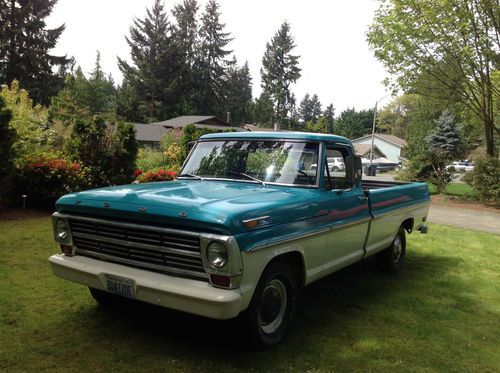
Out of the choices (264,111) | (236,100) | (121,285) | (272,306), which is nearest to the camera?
(121,285)

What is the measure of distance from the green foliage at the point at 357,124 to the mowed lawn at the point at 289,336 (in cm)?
8667

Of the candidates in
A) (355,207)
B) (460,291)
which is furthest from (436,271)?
(355,207)

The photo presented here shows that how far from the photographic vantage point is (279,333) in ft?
13.2

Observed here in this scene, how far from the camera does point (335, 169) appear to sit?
5.06 m

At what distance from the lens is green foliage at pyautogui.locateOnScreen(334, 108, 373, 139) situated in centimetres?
9144

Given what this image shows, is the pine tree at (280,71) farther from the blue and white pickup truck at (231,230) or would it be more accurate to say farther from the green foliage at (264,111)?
the blue and white pickup truck at (231,230)

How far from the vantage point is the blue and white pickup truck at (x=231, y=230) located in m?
3.37

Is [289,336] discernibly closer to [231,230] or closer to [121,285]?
[231,230]

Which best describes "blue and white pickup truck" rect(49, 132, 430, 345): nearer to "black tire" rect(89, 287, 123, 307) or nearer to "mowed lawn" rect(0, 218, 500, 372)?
"black tire" rect(89, 287, 123, 307)

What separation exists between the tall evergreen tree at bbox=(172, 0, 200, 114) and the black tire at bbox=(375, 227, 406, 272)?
51.5 m

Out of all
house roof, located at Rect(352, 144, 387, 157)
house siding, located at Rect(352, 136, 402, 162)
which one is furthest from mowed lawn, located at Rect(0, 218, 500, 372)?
house siding, located at Rect(352, 136, 402, 162)

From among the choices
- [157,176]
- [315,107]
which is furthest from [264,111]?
[315,107]

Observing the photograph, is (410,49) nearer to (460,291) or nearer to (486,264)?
(486,264)

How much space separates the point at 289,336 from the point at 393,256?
309 cm
